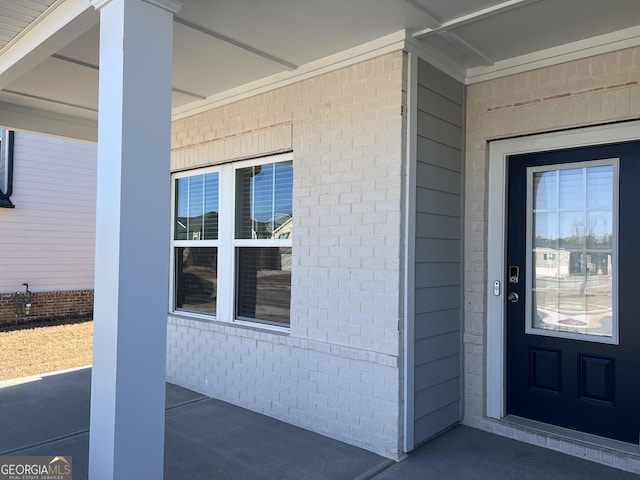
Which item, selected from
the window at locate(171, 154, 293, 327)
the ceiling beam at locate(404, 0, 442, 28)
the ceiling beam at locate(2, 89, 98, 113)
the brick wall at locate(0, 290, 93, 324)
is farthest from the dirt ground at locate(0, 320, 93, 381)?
the ceiling beam at locate(404, 0, 442, 28)

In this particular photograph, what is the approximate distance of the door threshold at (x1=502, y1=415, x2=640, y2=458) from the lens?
3.34 meters

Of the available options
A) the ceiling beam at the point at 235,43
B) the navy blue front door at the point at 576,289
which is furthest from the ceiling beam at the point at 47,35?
the navy blue front door at the point at 576,289

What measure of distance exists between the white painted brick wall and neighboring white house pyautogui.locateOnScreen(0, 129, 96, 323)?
8342mm

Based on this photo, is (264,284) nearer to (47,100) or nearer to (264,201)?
(264,201)

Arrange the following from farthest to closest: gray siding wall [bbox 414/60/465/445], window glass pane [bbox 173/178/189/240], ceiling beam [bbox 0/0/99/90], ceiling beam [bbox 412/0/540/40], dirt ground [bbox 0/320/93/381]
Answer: dirt ground [bbox 0/320/93/381] → window glass pane [bbox 173/178/189/240] → gray siding wall [bbox 414/60/465/445] → ceiling beam [bbox 412/0/540/40] → ceiling beam [bbox 0/0/99/90]

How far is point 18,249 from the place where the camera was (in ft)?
31.4

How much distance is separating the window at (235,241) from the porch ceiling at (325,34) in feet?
3.04

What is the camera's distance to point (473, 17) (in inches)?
125

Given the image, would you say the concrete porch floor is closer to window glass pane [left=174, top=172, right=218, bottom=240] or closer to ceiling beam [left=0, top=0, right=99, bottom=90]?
window glass pane [left=174, top=172, right=218, bottom=240]

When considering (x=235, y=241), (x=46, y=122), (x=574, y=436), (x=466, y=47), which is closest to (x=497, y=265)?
(x=574, y=436)

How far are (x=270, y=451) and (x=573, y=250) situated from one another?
106 inches

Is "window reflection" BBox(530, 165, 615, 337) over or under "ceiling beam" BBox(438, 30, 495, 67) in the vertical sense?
under

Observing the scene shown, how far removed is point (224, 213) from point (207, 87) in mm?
1217

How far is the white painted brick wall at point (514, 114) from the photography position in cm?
340
